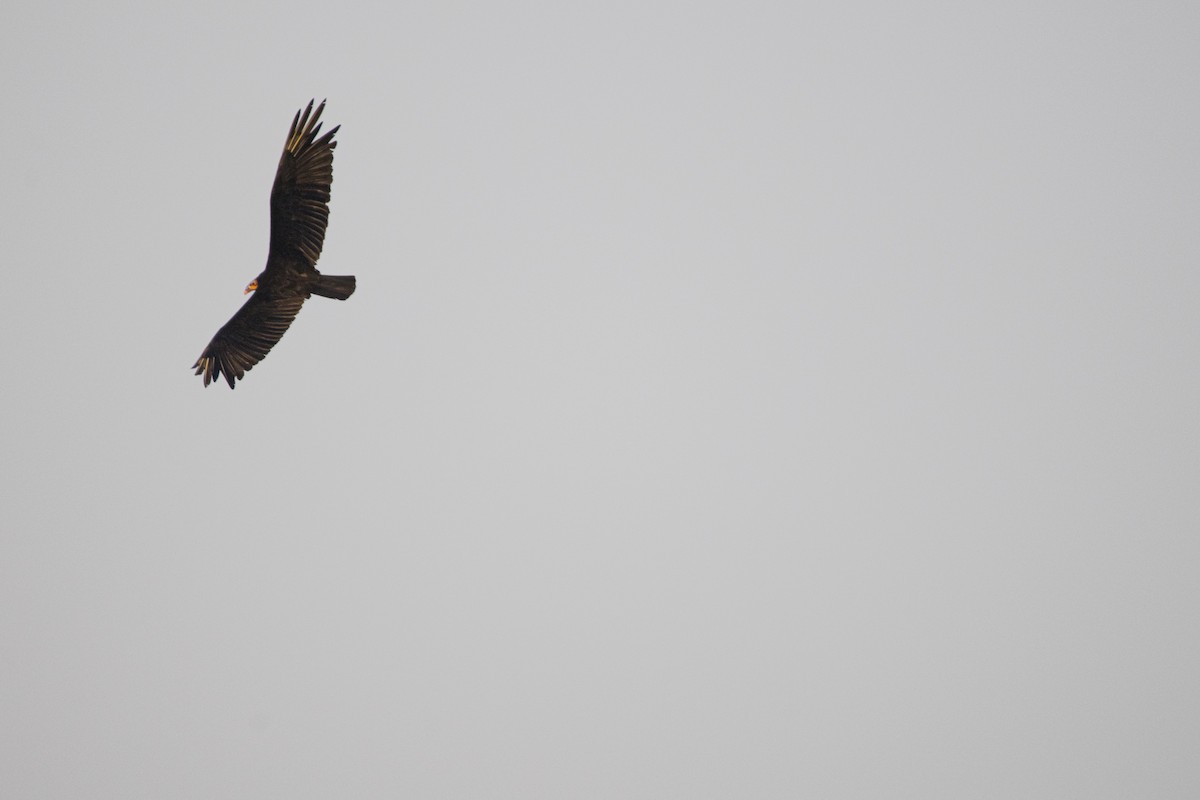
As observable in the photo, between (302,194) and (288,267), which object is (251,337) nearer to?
(288,267)

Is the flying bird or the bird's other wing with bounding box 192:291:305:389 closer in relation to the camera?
the flying bird

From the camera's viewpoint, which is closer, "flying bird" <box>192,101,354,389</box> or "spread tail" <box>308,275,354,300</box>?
"flying bird" <box>192,101,354,389</box>

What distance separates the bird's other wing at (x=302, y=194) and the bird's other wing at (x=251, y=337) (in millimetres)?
1008

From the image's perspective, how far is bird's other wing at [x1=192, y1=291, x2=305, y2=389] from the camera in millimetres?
30719

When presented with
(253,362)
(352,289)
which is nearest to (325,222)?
(352,289)

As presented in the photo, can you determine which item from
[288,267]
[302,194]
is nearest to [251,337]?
[288,267]

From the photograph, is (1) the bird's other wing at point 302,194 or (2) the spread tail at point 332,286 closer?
(1) the bird's other wing at point 302,194

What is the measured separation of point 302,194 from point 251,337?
11.4 ft

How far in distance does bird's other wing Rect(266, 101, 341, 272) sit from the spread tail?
0.47 meters

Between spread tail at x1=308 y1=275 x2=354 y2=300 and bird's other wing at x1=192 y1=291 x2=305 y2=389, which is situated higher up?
spread tail at x1=308 y1=275 x2=354 y2=300

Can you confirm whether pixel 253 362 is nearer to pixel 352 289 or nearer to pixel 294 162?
pixel 352 289

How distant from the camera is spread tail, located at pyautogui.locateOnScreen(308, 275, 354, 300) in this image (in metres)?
30.5

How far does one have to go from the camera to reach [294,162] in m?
28.8

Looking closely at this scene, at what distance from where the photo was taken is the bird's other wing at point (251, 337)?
30.7 meters
